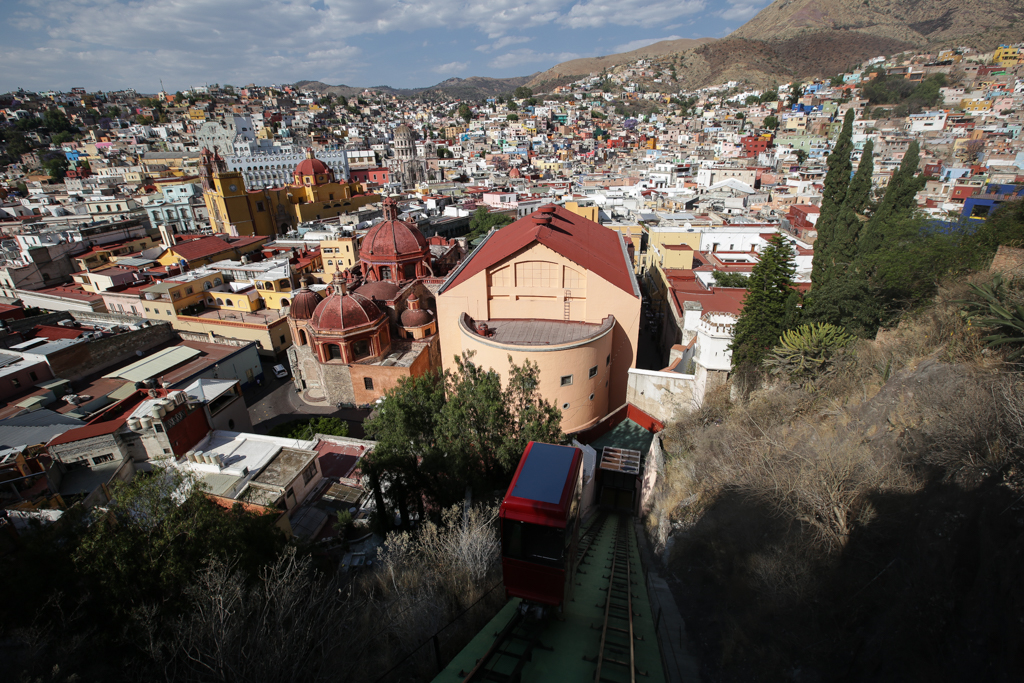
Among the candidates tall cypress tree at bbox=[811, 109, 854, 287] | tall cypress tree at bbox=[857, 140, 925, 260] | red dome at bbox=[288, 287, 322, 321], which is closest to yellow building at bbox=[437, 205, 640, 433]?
red dome at bbox=[288, 287, 322, 321]

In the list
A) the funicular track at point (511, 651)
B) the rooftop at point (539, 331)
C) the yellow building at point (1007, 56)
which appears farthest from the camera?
the yellow building at point (1007, 56)

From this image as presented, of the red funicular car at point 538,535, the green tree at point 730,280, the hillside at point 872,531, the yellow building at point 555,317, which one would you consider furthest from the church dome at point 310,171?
the red funicular car at point 538,535

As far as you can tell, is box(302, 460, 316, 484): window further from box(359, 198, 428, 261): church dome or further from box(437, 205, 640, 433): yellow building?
box(359, 198, 428, 261): church dome

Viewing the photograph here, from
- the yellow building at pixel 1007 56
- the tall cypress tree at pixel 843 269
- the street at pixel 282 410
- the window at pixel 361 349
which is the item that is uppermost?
the yellow building at pixel 1007 56

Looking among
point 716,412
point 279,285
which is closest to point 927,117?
point 716,412

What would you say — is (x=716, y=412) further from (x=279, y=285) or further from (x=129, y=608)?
(x=279, y=285)

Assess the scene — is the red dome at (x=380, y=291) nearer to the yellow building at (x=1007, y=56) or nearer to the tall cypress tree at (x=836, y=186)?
the tall cypress tree at (x=836, y=186)
